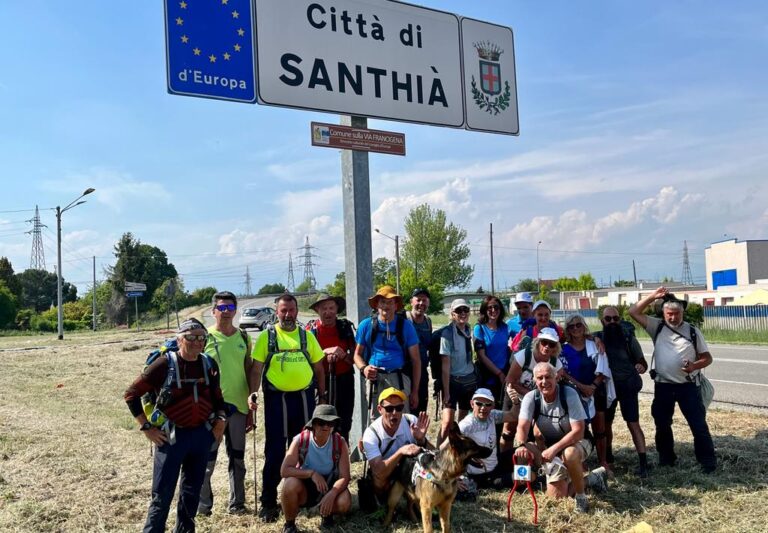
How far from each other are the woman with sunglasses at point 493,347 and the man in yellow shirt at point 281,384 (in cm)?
187

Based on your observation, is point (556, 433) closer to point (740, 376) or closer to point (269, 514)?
point (269, 514)

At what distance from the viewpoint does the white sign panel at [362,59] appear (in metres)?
5.88

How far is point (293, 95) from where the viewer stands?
5922 mm

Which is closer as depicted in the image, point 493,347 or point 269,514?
A: point 269,514

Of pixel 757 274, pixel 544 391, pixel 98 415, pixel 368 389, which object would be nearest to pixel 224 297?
pixel 368 389

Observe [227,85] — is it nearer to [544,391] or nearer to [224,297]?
[224,297]

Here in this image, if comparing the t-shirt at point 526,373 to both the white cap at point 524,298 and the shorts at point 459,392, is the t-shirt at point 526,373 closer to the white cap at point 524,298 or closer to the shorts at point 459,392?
the shorts at point 459,392

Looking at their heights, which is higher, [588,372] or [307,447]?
[588,372]

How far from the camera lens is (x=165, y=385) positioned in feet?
12.9

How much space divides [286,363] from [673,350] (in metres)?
3.66

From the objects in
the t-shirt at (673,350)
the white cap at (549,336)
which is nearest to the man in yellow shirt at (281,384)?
the white cap at (549,336)

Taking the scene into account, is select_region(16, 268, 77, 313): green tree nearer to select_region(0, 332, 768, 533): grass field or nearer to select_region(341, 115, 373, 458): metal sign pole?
select_region(0, 332, 768, 533): grass field

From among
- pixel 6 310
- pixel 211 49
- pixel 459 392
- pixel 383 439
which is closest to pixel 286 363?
pixel 383 439

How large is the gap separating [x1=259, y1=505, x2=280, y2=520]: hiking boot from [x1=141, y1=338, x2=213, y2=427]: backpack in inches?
50.7
